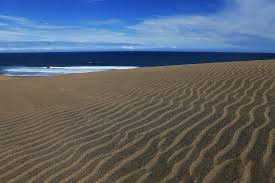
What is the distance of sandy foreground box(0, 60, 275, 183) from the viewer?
367cm

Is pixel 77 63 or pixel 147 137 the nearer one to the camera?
pixel 147 137

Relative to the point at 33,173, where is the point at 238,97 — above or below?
above

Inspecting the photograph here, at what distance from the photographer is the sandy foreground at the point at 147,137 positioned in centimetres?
367

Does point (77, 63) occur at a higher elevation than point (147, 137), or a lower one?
lower

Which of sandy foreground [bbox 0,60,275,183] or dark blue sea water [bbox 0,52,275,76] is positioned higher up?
sandy foreground [bbox 0,60,275,183]

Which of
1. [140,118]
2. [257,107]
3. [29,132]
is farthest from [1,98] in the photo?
[257,107]

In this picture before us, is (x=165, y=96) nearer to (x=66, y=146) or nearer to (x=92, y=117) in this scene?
(x=92, y=117)

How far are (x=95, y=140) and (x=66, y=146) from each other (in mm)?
389

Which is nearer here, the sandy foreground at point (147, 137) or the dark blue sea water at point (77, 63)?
the sandy foreground at point (147, 137)

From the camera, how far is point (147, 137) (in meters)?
4.67

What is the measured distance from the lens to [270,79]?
26.7 ft

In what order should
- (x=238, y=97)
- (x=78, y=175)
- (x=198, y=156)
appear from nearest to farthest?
1. (x=78, y=175)
2. (x=198, y=156)
3. (x=238, y=97)

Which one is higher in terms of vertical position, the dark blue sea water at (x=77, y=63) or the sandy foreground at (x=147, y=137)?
the sandy foreground at (x=147, y=137)

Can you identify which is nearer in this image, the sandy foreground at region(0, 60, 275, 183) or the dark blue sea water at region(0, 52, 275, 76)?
the sandy foreground at region(0, 60, 275, 183)
